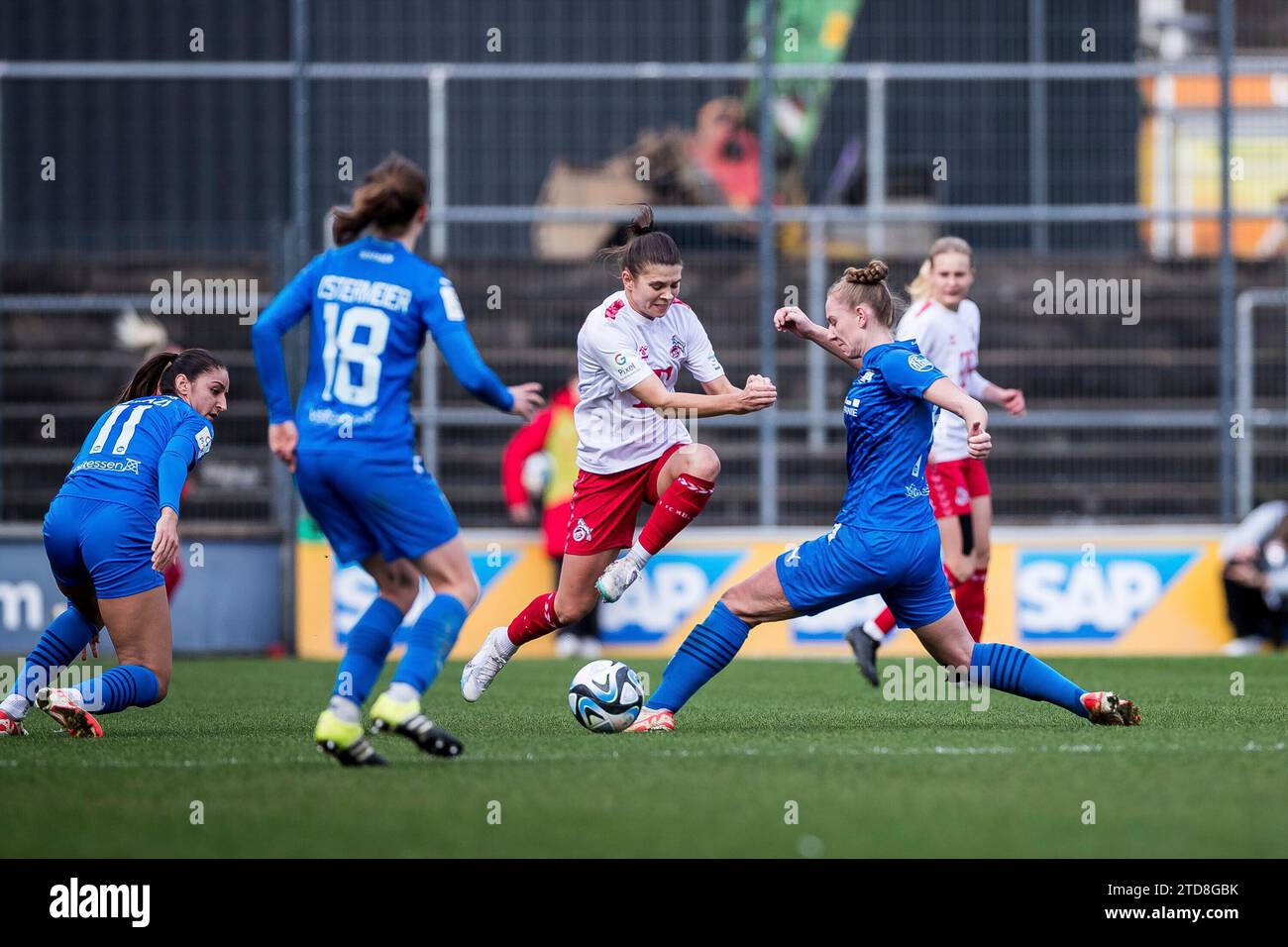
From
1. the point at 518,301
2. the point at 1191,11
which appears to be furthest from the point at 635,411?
the point at 1191,11

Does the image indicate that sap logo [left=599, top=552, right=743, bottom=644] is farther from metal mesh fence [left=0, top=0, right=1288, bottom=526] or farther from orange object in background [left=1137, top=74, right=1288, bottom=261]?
orange object in background [left=1137, top=74, right=1288, bottom=261]

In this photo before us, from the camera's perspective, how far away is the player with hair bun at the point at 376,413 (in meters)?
5.34

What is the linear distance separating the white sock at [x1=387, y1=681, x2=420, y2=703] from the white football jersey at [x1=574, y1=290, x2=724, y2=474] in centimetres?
198

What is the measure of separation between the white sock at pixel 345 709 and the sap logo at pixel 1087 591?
793 centimetres

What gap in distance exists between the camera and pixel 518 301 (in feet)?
44.4

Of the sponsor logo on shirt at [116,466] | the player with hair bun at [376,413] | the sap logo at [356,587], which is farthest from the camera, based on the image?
the sap logo at [356,587]

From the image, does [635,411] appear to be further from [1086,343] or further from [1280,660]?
[1086,343]

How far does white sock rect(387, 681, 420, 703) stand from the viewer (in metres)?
5.32

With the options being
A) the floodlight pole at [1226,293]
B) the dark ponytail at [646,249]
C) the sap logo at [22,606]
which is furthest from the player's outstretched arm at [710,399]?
the floodlight pole at [1226,293]

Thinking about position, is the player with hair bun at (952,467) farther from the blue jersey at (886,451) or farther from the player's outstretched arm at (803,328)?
the blue jersey at (886,451)

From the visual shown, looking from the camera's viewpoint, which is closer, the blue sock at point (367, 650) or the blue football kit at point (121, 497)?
the blue sock at point (367, 650)

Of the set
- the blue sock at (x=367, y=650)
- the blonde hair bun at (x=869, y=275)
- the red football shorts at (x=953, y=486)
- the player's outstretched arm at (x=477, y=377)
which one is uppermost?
the blonde hair bun at (x=869, y=275)

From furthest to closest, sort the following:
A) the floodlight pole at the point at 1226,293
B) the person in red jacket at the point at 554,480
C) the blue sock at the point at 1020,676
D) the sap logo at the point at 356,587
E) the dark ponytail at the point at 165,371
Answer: the floodlight pole at the point at 1226,293 → the person in red jacket at the point at 554,480 → the sap logo at the point at 356,587 → the dark ponytail at the point at 165,371 → the blue sock at the point at 1020,676

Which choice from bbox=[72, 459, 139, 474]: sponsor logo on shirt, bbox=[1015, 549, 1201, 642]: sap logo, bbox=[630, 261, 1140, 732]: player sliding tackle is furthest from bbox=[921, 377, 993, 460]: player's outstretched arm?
bbox=[1015, 549, 1201, 642]: sap logo
